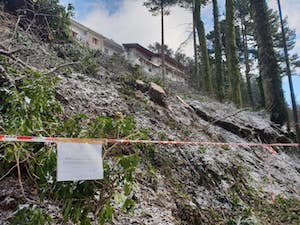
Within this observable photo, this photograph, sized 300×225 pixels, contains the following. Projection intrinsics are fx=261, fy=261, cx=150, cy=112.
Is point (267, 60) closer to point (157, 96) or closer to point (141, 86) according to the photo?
point (157, 96)

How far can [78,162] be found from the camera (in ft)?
6.17

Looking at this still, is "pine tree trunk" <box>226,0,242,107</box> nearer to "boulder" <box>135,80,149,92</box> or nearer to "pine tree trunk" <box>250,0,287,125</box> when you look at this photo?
"pine tree trunk" <box>250,0,287,125</box>

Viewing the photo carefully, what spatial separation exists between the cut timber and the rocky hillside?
1.1 inches

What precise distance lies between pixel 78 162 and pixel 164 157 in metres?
2.39

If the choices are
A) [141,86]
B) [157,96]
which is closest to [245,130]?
[157,96]

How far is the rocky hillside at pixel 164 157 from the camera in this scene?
2.78 m

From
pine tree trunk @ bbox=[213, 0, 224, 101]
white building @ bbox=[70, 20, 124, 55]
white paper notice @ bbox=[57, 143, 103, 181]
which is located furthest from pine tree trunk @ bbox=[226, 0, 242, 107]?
white building @ bbox=[70, 20, 124, 55]

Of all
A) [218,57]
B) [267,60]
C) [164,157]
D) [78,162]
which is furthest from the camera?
[218,57]

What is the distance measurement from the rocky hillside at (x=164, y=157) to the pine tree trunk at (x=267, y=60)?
820mm

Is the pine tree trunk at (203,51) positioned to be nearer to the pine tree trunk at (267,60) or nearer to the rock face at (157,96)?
the pine tree trunk at (267,60)

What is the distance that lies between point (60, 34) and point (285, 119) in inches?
278

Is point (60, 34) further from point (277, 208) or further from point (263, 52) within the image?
point (277, 208)

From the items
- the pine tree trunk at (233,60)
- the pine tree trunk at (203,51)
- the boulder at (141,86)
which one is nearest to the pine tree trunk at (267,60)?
the pine tree trunk at (233,60)

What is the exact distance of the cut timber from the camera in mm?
7207
